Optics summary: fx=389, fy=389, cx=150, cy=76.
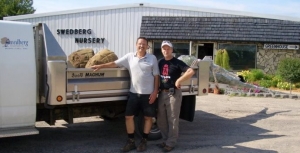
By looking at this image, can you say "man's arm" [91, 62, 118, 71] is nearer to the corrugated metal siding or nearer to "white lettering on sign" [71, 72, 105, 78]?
"white lettering on sign" [71, 72, 105, 78]

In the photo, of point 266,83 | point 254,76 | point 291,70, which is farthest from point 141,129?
point 254,76

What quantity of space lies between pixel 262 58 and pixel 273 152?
51.9 feet

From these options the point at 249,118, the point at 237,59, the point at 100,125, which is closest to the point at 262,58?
the point at 237,59

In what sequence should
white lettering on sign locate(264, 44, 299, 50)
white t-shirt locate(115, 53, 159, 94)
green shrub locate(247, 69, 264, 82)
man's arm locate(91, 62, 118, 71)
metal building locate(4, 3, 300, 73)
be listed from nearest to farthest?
man's arm locate(91, 62, 118, 71), white t-shirt locate(115, 53, 159, 94), green shrub locate(247, 69, 264, 82), white lettering on sign locate(264, 44, 299, 50), metal building locate(4, 3, 300, 73)

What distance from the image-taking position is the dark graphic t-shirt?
6406 millimetres

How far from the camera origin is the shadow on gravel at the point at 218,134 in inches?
265

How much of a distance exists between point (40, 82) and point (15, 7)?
4777 cm

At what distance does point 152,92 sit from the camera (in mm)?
6316

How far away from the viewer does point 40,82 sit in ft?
19.6

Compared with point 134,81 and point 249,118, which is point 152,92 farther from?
point 249,118

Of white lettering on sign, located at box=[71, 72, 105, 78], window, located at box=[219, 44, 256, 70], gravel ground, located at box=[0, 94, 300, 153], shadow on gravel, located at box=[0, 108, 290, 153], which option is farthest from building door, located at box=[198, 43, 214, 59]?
white lettering on sign, located at box=[71, 72, 105, 78]

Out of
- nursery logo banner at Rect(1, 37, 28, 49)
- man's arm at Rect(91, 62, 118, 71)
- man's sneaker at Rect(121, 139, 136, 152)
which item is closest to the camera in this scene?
nursery logo banner at Rect(1, 37, 28, 49)

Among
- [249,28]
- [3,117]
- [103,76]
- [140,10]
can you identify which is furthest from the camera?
[140,10]

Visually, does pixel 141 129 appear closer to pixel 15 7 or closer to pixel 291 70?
pixel 291 70
